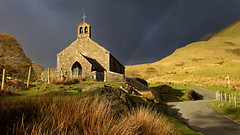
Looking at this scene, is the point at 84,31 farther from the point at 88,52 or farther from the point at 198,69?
the point at 198,69

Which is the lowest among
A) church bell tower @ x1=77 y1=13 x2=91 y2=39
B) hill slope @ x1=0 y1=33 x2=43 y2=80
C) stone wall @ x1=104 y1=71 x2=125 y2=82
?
stone wall @ x1=104 y1=71 x2=125 y2=82

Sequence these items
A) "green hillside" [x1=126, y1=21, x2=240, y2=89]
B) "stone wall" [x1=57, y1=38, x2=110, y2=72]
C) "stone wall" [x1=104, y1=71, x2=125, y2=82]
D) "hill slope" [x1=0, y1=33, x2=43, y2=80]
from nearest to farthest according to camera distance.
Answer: "hill slope" [x1=0, y1=33, x2=43, y2=80]
"stone wall" [x1=104, y1=71, x2=125, y2=82]
"stone wall" [x1=57, y1=38, x2=110, y2=72]
"green hillside" [x1=126, y1=21, x2=240, y2=89]

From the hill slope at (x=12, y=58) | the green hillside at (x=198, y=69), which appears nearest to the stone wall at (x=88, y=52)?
the hill slope at (x=12, y=58)

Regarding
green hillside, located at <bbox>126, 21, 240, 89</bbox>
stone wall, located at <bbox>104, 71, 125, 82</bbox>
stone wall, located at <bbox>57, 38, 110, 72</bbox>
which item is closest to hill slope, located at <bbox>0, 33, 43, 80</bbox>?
stone wall, located at <bbox>57, 38, 110, 72</bbox>

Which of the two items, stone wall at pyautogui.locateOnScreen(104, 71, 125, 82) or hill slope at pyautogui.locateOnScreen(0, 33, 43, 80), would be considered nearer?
hill slope at pyautogui.locateOnScreen(0, 33, 43, 80)

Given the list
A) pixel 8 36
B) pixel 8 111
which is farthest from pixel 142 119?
pixel 8 36

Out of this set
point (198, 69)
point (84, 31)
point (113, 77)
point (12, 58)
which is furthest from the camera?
point (198, 69)

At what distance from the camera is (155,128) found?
135 inches

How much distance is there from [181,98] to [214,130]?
66.0 feet

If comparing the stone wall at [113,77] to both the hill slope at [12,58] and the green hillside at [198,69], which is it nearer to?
the hill slope at [12,58]

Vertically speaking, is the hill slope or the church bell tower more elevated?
the church bell tower

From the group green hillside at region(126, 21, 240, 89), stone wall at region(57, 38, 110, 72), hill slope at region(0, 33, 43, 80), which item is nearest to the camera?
hill slope at region(0, 33, 43, 80)

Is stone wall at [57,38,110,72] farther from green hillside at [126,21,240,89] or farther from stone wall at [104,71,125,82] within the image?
green hillside at [126,21,240,89]

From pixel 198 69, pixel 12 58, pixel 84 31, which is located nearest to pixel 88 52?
pixel 84 31
